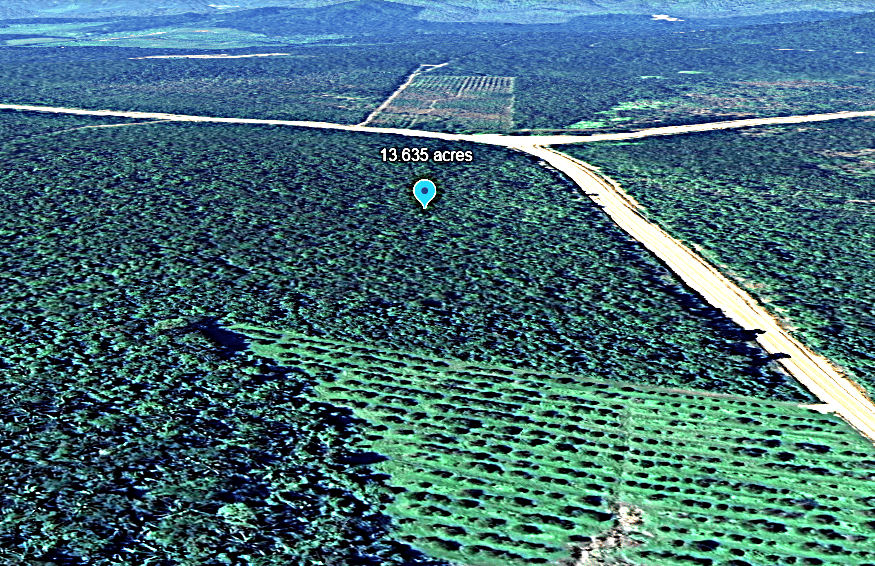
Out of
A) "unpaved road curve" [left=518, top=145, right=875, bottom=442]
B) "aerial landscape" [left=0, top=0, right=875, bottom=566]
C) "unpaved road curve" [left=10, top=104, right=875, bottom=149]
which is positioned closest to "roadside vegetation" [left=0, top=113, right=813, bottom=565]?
"aerial landscape" [left=0, top=0, right=875, bottom=566]

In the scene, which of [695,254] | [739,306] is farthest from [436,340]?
[695,254]

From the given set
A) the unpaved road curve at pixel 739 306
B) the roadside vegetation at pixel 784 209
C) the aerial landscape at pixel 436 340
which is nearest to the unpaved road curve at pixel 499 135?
the aerial landscape at pixel 436 340

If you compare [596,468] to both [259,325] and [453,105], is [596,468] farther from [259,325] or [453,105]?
[453,105]

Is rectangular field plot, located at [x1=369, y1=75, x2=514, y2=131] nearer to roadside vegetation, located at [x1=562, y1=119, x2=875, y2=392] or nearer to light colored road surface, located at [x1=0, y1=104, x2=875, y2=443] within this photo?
light colored road surface, located at [x1=0, y1=104, x2=875, y2=443]

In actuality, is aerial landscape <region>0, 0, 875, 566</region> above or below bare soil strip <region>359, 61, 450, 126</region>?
below

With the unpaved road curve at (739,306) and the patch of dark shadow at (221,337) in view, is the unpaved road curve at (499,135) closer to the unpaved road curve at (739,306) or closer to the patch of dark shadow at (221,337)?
the unpaved road curve at (739,306)

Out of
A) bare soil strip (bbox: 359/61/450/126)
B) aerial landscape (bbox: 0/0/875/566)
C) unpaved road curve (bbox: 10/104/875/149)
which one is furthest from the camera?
bare soil strip (bbox: 359/61/450/126)
